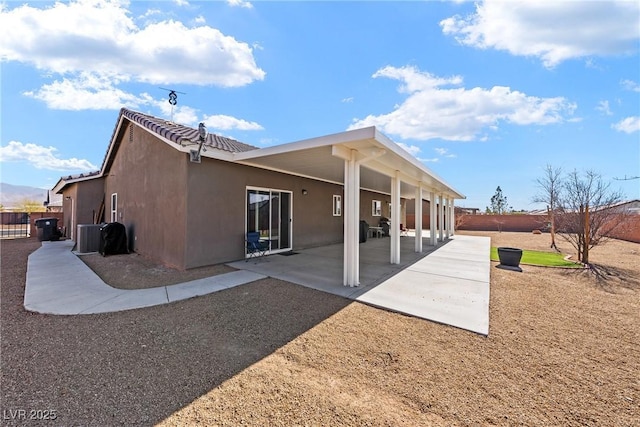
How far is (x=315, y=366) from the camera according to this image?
110 inches

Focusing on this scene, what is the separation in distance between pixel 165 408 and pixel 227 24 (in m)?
9.69

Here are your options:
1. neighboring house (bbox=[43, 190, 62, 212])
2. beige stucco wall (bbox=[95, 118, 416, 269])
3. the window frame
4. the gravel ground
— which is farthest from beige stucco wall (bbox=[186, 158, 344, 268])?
neighboring house (bbox=[43, 190, 62, 212])

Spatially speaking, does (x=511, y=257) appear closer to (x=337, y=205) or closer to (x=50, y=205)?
(x=337, y=205)

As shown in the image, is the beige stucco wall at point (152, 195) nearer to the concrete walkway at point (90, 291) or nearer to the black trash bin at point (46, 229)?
the concrete walkway at point (90, 291)

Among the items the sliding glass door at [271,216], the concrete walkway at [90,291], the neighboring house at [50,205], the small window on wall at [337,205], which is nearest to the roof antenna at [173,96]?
the sliding glass door at [271,216]

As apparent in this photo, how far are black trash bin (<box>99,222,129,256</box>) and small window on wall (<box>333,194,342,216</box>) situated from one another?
8367mm

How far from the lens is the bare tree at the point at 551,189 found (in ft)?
44.9

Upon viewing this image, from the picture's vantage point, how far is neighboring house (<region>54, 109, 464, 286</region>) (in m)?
5.64

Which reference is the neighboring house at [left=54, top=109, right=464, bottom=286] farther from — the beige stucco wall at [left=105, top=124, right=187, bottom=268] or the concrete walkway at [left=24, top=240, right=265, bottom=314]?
the concrete walkway at [left=24, top=240, right=265, bottom=314]

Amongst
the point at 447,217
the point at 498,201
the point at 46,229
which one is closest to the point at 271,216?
the point at 447,217

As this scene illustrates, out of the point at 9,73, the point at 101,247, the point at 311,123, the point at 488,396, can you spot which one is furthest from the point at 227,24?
the point at 488,396

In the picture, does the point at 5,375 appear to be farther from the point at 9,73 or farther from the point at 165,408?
the point at 9,73

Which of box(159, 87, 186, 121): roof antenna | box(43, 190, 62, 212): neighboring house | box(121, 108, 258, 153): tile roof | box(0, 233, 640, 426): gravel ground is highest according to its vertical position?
box(159, 87, 186, 121): roof antenna

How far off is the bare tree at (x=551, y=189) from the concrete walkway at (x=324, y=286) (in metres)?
8.75
